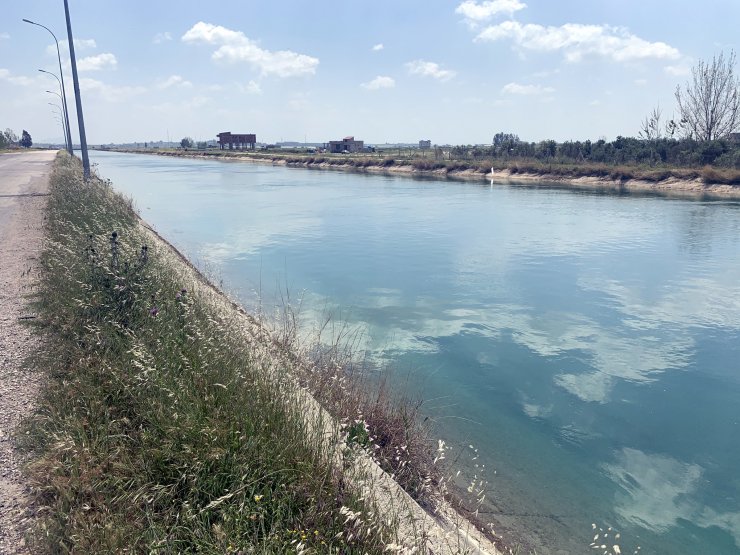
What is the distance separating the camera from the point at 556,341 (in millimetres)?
11375

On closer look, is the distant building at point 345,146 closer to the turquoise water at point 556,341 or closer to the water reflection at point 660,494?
the turquoise water at point 556,341

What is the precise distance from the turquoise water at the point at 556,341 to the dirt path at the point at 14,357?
439 centimetres

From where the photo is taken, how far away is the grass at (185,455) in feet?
11.4

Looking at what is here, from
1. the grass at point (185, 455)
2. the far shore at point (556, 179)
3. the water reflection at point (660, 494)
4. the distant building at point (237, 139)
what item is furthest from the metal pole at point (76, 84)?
the distant building at point (237, 139)

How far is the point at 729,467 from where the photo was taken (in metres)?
7.04

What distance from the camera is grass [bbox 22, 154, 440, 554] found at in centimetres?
346

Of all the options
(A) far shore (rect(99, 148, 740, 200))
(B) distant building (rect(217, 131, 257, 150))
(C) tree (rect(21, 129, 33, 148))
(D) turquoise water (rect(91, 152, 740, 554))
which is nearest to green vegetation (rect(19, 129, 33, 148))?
(C) tree (rect(21, 129, 33, 148))

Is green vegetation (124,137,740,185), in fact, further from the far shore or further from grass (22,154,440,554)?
grass (22,154,440,554)

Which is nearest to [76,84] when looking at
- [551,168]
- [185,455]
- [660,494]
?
[185,455]

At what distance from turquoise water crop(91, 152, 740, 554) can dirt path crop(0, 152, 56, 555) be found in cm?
439

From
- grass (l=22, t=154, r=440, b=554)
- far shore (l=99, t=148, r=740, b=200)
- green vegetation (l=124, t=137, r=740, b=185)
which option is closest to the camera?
grass (l=22, t=154, r=440, b=554)

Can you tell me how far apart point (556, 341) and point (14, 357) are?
964 cm

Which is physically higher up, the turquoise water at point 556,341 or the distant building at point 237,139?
the distant building at point 237,139

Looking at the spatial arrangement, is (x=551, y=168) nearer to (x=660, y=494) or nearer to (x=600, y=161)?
(x=600, y=161)
